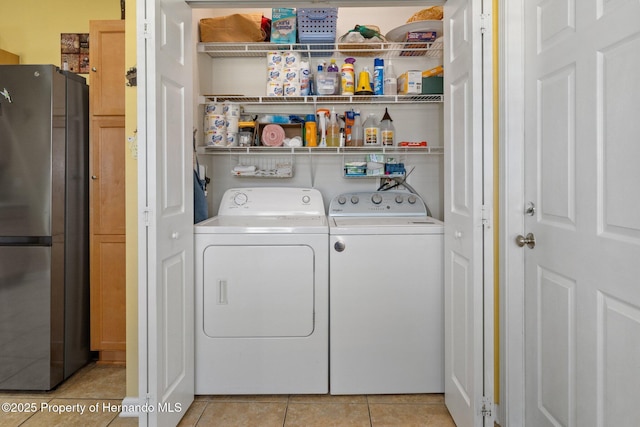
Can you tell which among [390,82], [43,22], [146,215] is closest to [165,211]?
[146,215]

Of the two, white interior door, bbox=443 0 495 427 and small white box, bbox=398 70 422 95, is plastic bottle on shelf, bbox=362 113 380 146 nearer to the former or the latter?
small white box, bbox=398 70 422 95

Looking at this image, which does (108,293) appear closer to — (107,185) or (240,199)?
(107,185)

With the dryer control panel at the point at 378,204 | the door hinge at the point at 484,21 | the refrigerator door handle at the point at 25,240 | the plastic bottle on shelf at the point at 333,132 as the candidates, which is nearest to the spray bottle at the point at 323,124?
the plastic bottle on shelf at the point at 333,132

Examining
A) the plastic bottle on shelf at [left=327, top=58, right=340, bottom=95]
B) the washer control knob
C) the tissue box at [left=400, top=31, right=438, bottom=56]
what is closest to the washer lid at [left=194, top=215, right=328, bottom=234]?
the washer control knob

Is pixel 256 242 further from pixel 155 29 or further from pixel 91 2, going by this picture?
pixel 91 2

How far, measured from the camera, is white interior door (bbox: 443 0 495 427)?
1.54 metres

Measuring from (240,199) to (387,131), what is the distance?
1049 mm

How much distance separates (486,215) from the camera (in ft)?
5.11

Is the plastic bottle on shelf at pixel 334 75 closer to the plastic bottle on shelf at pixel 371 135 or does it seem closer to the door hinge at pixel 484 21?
the plastic bottle on shelf at pixel 371 135

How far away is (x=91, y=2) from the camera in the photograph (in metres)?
2.90

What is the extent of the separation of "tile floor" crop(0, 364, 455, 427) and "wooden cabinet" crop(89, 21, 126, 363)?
0.38 m

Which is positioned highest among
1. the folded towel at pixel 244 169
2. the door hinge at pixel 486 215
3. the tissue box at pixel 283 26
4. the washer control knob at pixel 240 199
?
the tissue box at pixel 283 26

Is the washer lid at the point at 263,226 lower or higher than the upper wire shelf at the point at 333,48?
lower

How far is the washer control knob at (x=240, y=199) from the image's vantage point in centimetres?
256
